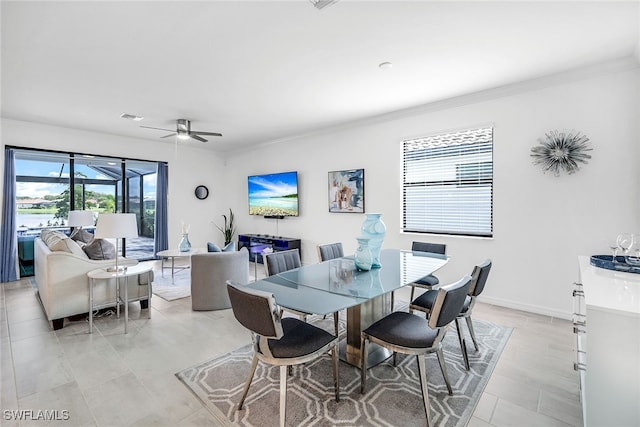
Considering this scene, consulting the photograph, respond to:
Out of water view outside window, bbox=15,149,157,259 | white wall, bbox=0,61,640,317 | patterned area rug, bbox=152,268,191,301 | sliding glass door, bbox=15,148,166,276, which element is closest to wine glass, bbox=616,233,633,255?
white wall, bbox=0,61,640,317

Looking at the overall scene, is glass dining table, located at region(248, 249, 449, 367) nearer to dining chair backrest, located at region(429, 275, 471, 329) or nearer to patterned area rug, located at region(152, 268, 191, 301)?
dining chair backrest, located at region(429, 275, 471, 329)

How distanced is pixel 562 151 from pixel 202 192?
688 centimetres

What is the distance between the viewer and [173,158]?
6742 millimetres

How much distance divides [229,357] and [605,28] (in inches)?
161

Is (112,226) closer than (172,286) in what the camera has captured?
Yes

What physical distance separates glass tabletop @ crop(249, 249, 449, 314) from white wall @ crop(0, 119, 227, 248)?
5.30 metres

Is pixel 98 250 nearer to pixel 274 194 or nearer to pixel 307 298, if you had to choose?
pixel 307 298

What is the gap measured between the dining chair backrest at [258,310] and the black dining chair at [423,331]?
2.35ft

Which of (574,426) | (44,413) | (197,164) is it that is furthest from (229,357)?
(197,164)

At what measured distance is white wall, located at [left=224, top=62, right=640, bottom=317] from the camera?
9.69 ft

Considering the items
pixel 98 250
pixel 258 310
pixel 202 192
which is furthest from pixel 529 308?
pixel 202 192

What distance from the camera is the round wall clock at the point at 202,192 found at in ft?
23.5

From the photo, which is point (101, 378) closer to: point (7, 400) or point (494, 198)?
point (7, 400)

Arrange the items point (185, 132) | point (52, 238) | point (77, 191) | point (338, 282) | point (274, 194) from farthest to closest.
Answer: point (274, 194) < point (77, 191) < point (185, 132) < point (52, 238) < point (338, 282)
